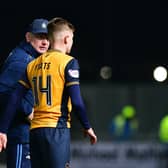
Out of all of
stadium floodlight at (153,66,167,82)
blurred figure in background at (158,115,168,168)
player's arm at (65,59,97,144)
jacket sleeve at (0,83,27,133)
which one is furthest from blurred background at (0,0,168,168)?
player's arm at (65,59,97,144)

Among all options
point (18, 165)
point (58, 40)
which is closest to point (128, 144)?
point (18, 165)

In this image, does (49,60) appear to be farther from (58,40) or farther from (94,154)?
(94,154)

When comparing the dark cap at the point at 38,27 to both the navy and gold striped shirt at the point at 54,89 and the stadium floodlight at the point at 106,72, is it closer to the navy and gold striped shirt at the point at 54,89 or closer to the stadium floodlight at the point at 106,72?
the navy and gold striped shirt at the point at 54,89

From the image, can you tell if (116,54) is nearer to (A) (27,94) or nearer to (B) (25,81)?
(A) (27,94)

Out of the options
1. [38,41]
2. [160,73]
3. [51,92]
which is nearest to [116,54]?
[160,73]

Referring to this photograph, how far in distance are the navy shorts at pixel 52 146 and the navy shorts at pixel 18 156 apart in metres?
0.77

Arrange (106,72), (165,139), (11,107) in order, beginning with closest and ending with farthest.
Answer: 1. (11,107)
2. (165,139)
3. (106,72)

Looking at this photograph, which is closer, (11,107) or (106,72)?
(11,107)

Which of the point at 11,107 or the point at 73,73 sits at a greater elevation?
the point at 73,73

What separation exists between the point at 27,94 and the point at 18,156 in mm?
503

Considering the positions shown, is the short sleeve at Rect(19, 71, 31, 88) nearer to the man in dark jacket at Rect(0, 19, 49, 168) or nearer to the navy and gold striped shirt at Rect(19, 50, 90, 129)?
the navy and gold striped shirt at Rect(19, 50, 90, 129)

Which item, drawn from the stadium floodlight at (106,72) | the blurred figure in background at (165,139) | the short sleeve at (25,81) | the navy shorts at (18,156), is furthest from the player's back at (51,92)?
the stadium floodlight at (106,72)

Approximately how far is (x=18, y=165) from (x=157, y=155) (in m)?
7.51

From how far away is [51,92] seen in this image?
5.41 m
